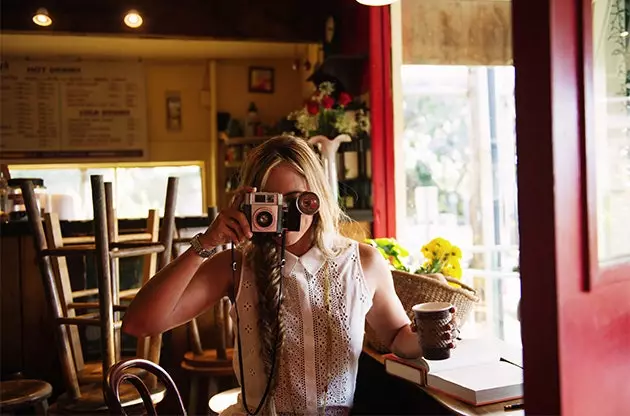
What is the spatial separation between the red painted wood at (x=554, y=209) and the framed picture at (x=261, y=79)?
4514mm

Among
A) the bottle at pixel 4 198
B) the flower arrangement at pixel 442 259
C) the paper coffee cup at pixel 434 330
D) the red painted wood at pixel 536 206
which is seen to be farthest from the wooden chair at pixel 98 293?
the red painted wood at pixel 536 206

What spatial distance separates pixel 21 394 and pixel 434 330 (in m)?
1.40

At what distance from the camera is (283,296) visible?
1.24 metres

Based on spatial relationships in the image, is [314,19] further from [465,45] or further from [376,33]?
[465,45]

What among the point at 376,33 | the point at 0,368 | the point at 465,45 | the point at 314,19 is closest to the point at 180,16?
the point at 314,19

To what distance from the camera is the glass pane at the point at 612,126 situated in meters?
0.93

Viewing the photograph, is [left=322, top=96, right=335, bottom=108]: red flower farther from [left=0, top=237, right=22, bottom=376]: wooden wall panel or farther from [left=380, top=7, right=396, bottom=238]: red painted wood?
[left=0, top=237, right=22, bottom=376]: wooden wall panel

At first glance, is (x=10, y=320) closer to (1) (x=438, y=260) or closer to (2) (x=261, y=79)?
(1) (x=438, y=260)

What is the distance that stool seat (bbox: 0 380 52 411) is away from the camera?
1.86 metres

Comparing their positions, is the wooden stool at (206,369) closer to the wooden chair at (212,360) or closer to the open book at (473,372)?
the wooden chair at (212,360)

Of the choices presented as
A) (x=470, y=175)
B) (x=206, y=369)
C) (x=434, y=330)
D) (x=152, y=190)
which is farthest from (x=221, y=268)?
(x=152, y=190)

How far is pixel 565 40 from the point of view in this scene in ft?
2.71

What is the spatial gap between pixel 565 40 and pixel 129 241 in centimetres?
156

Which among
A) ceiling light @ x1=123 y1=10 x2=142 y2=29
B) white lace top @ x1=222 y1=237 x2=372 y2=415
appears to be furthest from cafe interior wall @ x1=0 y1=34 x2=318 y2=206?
white lace top @ x1=222 y1=237 x2=372 y2=415
